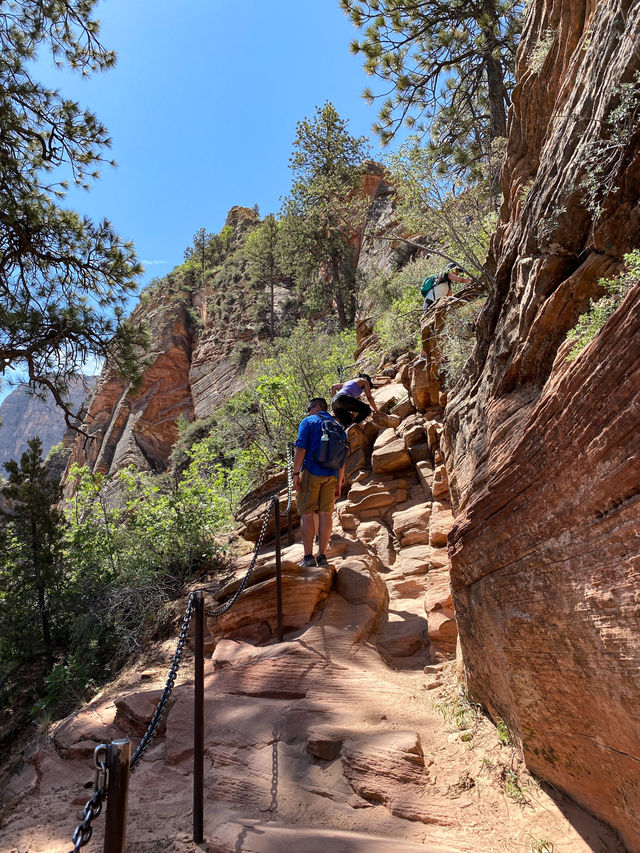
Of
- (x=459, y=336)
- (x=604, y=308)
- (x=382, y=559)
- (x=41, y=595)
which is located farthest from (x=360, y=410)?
(x=604, y=308)

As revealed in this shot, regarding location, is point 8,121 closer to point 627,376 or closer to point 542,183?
point 542,183

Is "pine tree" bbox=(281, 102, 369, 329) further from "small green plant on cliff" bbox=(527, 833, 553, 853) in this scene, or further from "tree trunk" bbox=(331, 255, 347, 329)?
"small green plant on cliff" bbox=(527, 833, 553, 853)

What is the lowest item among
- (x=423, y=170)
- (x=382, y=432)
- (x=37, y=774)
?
(x=37, y=774)

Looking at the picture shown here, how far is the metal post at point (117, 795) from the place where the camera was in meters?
1.71

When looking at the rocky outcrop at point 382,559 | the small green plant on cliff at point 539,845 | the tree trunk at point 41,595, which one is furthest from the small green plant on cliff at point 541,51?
the tree trunk at point 41,595

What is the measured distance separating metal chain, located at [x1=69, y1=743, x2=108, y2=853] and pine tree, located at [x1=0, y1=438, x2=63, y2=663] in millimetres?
7322

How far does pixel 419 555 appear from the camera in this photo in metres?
6.55

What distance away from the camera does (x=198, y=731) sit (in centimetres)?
293

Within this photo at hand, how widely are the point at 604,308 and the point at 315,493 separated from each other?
379cm

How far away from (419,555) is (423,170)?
6924 millimetres

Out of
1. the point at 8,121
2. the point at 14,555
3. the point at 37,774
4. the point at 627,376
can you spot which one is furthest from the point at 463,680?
the point at 8,121

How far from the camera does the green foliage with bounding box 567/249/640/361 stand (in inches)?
102

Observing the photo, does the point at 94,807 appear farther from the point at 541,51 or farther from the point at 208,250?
the point at 208,250

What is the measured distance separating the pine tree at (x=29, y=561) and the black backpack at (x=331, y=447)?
5501 millimetres
